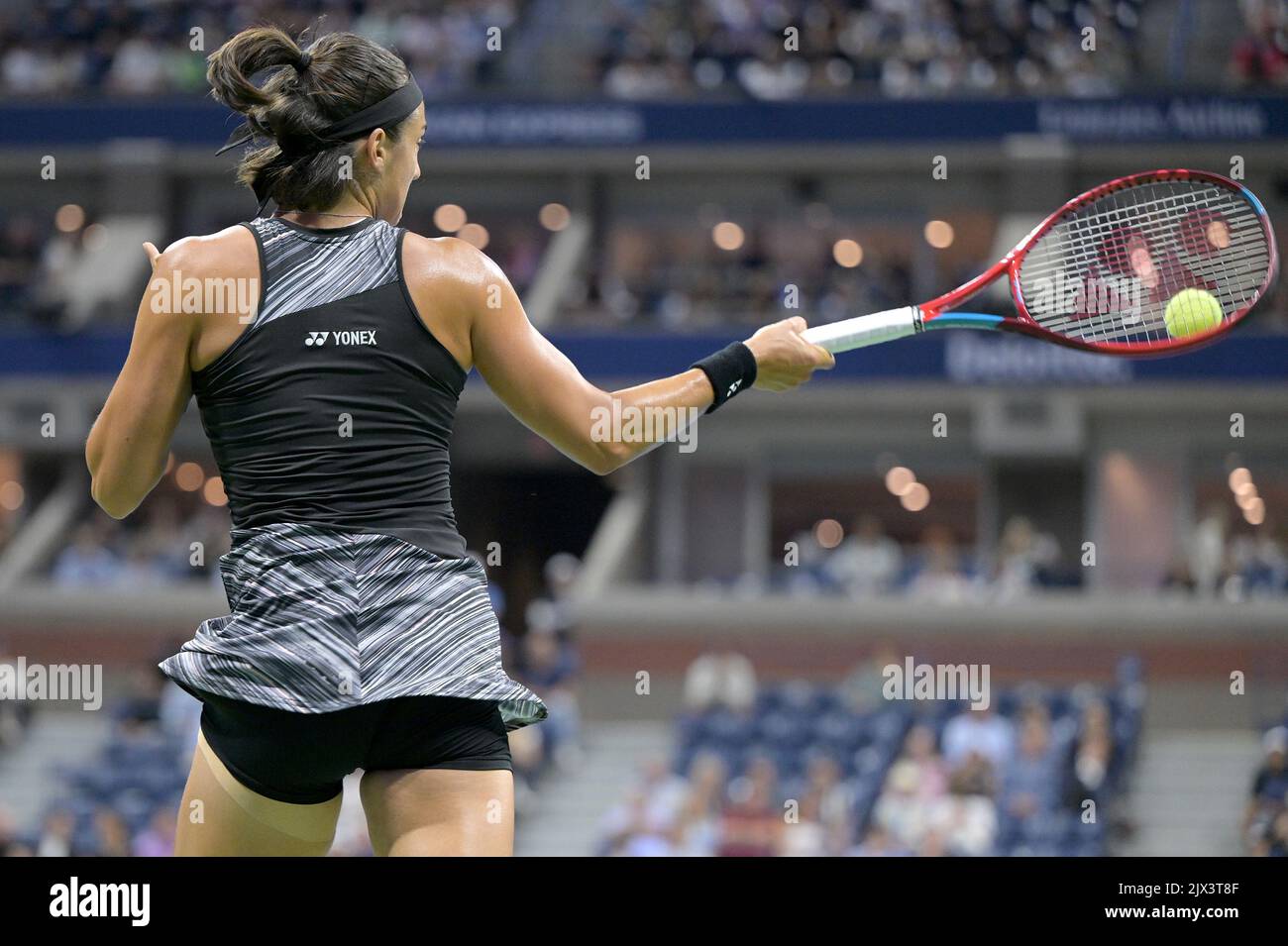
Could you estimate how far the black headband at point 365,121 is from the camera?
2.19 m

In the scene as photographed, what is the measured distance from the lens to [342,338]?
2098 millimetres

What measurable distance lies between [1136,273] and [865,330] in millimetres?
884

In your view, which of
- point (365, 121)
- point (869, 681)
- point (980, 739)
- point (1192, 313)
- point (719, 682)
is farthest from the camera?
point (719, 682)

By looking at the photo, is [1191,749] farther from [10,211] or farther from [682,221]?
[10,211]

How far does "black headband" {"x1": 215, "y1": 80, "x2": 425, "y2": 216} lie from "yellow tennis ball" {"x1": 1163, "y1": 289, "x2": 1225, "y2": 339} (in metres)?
1.72

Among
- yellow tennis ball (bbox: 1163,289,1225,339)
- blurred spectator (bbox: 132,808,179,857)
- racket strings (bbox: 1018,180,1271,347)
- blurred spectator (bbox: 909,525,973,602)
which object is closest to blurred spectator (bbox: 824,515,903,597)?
blurred spectator (bbox: 909,525,973,602)

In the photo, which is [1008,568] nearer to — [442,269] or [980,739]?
[980,739]

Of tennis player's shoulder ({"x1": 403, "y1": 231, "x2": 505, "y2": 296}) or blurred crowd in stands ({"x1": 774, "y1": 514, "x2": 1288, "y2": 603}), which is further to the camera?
blurred crowd in stands ({"x1": 774, "y1": 514, "x2": 1288, "y2": 603})

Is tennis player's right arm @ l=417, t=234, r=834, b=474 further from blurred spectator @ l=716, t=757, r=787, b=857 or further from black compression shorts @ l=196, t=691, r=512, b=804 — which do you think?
blurred spectator @ l=716, t=757, r=787, b=857

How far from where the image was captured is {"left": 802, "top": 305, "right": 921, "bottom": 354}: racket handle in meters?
2.81

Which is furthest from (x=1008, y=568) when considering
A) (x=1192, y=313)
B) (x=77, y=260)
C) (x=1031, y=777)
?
(x=1192, y=313)

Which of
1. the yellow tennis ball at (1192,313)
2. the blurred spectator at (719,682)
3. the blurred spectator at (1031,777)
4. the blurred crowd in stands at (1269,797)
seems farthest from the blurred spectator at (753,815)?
the yellow tennis ball at (1192,313)
